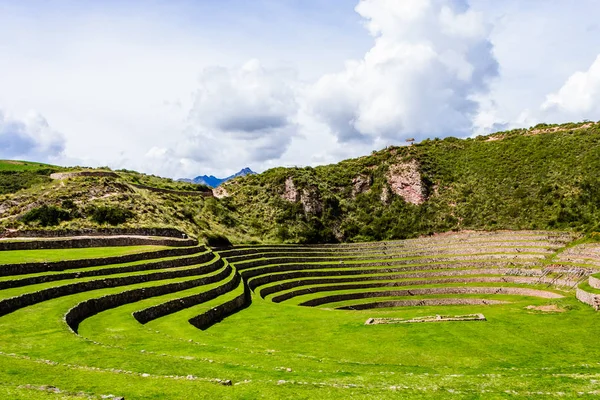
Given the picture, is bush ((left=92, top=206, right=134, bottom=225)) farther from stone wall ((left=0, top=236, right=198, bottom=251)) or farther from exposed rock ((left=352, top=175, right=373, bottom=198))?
exposed rock ((left=352, top=175, right=373, bottom=198))

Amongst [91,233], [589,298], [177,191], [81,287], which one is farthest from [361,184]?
[81,287]

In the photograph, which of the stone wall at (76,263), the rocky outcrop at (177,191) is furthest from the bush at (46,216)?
the rocky outcrop at (177,191)

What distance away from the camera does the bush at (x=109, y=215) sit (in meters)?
50.1

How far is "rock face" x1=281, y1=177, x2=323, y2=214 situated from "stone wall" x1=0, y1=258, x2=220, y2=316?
47148 mm

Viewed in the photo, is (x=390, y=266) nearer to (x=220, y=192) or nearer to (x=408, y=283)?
(x=408, y=283)

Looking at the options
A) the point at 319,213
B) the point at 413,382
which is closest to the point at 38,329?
the point at 413,382

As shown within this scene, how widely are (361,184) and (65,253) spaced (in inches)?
2543

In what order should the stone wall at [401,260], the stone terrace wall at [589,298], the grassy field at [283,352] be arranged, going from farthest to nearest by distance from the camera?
the stone wall at [401,260], the stone terrace wall at [589,298], the grassy field at [283,352]

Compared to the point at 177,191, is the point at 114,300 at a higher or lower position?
lower

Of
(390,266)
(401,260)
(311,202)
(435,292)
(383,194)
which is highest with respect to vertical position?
(383,194)

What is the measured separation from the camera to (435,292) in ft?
154

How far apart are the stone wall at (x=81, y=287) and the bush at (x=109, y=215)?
19.1m

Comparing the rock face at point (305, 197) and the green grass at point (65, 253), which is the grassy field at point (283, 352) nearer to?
the green grass at point (65, 253)

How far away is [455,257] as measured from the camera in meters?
54.3
